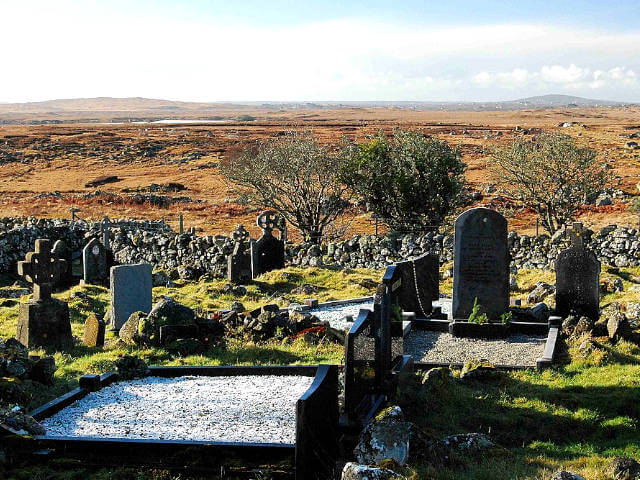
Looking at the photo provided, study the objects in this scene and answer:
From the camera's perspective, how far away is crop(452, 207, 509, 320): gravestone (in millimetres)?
14602

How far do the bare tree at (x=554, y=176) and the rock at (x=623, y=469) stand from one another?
86.2ft

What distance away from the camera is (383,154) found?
29.6 meters

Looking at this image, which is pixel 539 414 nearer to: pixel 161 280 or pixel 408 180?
pixel 161 280

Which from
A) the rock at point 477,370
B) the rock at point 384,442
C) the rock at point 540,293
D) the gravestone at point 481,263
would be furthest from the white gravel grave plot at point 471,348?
the rock at point 384,442

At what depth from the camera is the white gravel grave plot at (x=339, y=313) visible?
632 inches

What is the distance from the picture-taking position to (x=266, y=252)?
24.1m

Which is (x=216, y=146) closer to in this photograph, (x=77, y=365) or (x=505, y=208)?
(x=505, y=208)

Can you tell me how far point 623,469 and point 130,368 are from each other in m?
7.52

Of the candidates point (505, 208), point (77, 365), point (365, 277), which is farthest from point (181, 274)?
point (505, 208)

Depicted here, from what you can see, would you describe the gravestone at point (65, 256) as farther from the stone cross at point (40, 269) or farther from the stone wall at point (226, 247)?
the stone cross at point (40, 269)

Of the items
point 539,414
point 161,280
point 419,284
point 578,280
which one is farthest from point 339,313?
point 161,280

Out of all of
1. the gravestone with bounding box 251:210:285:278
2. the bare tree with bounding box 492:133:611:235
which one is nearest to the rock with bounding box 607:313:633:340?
the gravestone with bounding box 251:210:285:278

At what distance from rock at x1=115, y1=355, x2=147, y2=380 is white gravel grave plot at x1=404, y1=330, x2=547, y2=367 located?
15.5ft

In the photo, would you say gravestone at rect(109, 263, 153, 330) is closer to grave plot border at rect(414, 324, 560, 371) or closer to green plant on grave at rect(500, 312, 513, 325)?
grave plot border at rect(414, 324, 560, 371)
